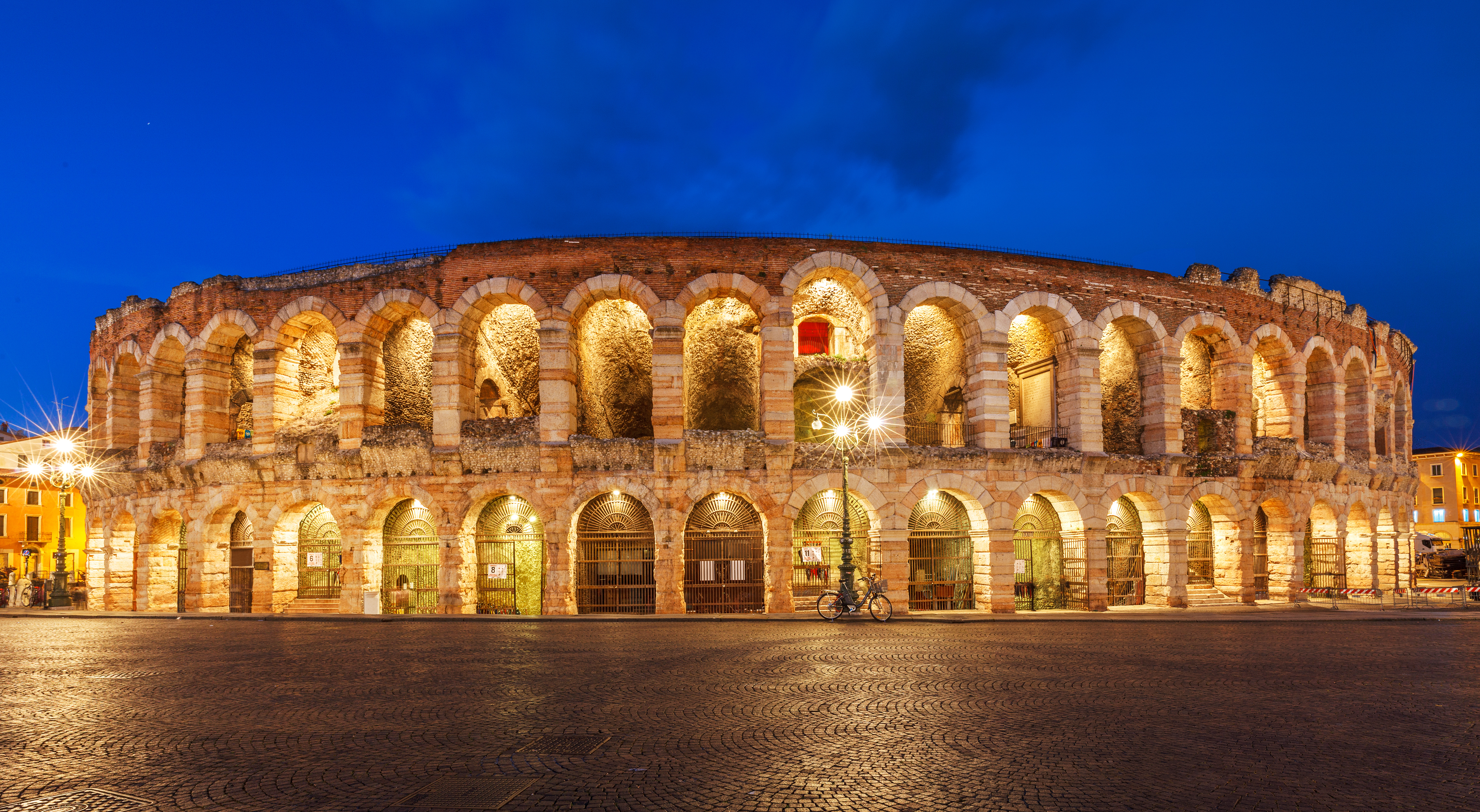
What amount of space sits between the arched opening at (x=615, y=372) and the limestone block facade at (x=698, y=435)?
0.28ft

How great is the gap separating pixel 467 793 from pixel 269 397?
64.3 feet

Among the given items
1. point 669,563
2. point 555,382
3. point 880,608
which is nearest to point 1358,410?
point 880,608

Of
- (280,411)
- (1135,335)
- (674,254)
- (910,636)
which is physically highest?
(674,254)

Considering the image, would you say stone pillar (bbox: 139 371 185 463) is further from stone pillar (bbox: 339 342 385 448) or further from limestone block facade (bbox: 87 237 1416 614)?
stone pillar (bbox: 339 342 385 448)

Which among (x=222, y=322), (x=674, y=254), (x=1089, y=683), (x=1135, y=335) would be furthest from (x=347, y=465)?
(x=1135, y=335)

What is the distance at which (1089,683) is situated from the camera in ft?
30.9

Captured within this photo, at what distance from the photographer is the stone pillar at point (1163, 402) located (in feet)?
72.4

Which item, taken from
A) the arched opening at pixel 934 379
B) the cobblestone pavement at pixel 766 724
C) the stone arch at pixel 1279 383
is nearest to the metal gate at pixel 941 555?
the arched opening at pixel 934 379

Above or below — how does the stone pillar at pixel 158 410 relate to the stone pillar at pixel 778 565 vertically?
above

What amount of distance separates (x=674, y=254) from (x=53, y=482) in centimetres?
2240

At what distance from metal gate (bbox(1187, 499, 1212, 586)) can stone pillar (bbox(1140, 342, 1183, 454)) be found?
290 centimetres

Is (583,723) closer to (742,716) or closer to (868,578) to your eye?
(742,716)

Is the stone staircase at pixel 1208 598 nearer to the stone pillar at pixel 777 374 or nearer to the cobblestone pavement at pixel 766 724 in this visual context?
the cobblestone pavement at pixel 766 724

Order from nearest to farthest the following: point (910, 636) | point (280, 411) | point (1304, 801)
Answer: point (1304, 801)
point (910, 636)
point (280, 411)
